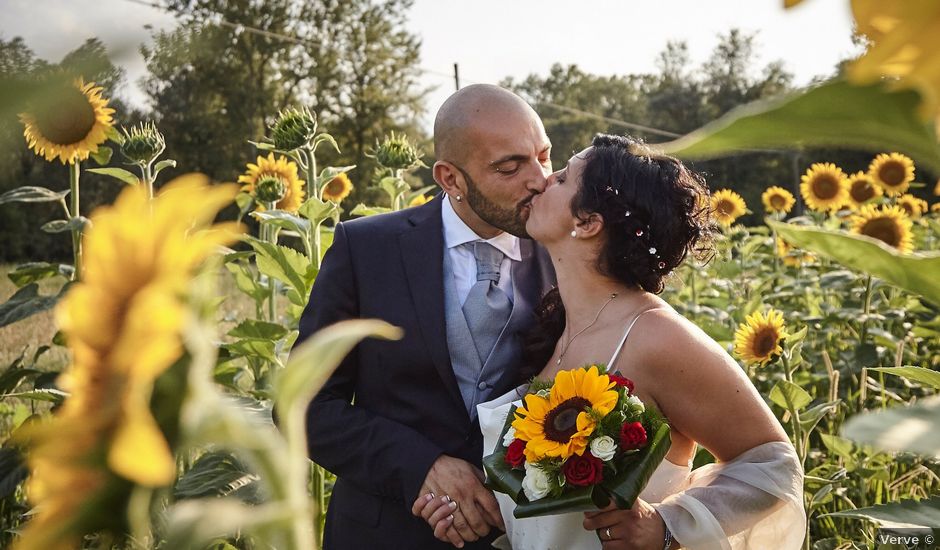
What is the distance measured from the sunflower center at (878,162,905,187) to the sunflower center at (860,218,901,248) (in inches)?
30.0

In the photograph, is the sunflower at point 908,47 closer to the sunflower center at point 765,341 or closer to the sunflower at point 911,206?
the sunflower center at point 765,341

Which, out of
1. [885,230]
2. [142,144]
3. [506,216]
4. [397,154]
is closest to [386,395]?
[506,216]

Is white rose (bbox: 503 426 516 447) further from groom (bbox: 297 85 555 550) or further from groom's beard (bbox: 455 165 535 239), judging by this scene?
groom's beard (bbox: 455 165 535 239)

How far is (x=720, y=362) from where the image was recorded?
1.34 m

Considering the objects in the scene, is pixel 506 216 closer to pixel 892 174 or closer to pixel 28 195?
pixel 28 195

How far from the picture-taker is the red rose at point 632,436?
1.05 meters

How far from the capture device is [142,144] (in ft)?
6.87

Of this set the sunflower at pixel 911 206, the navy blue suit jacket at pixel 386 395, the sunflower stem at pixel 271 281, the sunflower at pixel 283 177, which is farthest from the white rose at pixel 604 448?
the sunflower at pixel 911 206

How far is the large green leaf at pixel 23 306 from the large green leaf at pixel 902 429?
1.89m

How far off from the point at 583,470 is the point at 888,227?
7.87 ft

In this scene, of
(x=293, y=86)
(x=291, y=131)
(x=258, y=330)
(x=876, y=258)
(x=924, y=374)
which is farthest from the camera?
(x=293, y=86)

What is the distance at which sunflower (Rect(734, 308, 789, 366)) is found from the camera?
1.94 m

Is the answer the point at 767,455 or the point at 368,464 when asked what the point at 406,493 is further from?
the point at 767,455

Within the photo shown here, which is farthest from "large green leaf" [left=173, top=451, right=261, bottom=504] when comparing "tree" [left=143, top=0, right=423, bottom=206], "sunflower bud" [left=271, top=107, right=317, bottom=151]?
"tree" [left=143, top=0, right=423, bottom=206]
